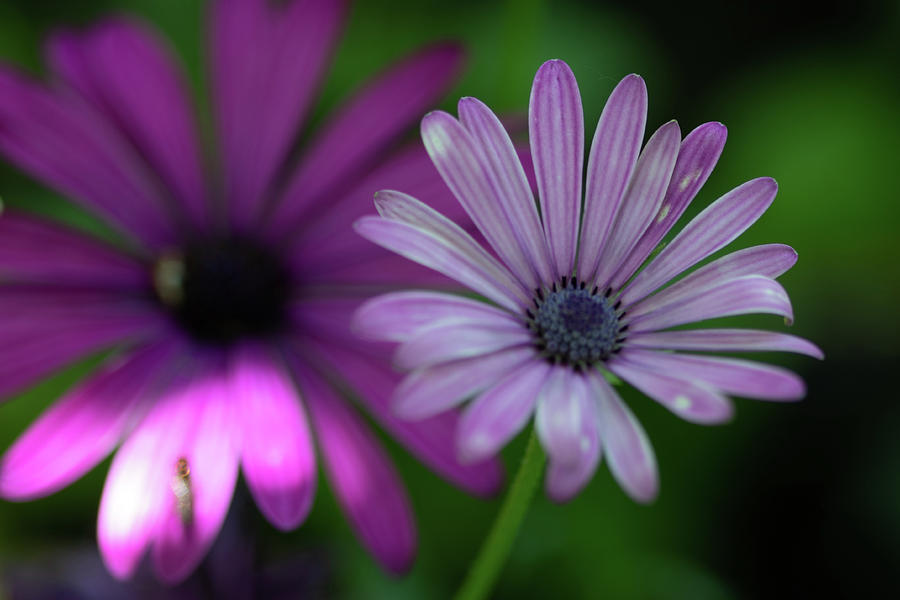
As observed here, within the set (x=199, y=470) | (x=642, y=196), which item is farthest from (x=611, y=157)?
(x=199, y=470)

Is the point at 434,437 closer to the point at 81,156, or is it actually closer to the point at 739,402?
the point at 81,156

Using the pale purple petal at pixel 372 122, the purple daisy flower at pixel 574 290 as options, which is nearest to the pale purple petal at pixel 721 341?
the purple daisy flower at pixel 574 290

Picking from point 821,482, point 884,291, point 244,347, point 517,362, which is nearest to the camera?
point 517,362

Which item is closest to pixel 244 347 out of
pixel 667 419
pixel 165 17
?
pixel 667 419

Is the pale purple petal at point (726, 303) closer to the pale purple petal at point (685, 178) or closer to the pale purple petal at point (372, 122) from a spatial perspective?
the pale purple petal at point (685, 178)

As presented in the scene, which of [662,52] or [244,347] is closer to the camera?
[244,347]

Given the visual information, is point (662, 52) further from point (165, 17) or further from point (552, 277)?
point (552, 277)

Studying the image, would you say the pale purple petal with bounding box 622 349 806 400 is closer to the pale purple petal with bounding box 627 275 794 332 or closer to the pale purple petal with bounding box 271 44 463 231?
the pale purple petal with bounding box 627 275 794 332
